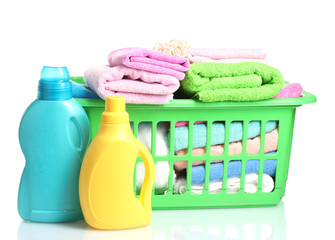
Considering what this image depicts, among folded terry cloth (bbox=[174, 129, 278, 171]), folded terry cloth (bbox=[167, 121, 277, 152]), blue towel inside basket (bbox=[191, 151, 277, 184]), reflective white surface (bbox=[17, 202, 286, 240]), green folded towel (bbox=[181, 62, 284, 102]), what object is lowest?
reflective white surface (bbox=[17, 202, 286, 240])

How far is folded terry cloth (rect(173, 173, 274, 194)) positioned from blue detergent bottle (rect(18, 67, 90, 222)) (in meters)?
0.32

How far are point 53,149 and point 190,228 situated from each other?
1.44 ft

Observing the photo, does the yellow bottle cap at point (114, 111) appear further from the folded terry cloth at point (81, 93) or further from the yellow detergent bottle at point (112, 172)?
the folded terry cloth at point (81, 93)

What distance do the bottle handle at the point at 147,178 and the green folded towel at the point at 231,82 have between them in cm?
23

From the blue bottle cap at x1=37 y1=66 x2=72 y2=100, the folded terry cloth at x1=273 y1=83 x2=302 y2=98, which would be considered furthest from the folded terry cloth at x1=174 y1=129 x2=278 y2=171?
the blue bottle cap at x1=37 y1=66 x2=72 y2=100

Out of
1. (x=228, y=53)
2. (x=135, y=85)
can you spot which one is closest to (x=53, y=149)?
(x=135, y=85)

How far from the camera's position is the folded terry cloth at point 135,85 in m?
1.93

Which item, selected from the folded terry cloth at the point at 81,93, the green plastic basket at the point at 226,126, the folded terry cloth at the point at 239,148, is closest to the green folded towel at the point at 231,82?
the green plastic basket at the point at 226,126

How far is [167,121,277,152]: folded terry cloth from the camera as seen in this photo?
2.05 metres

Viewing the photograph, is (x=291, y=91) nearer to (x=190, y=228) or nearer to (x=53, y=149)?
(x=190, y=228)

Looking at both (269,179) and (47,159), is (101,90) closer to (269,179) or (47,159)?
(47,159)

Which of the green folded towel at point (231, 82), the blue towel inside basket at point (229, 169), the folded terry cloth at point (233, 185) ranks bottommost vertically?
the folded terry cloth at point (233, 185)

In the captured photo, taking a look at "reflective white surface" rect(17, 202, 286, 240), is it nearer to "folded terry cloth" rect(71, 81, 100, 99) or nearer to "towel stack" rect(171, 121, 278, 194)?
"towel stack" rect(171, 121, 278, 194)

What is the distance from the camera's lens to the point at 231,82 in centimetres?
201
